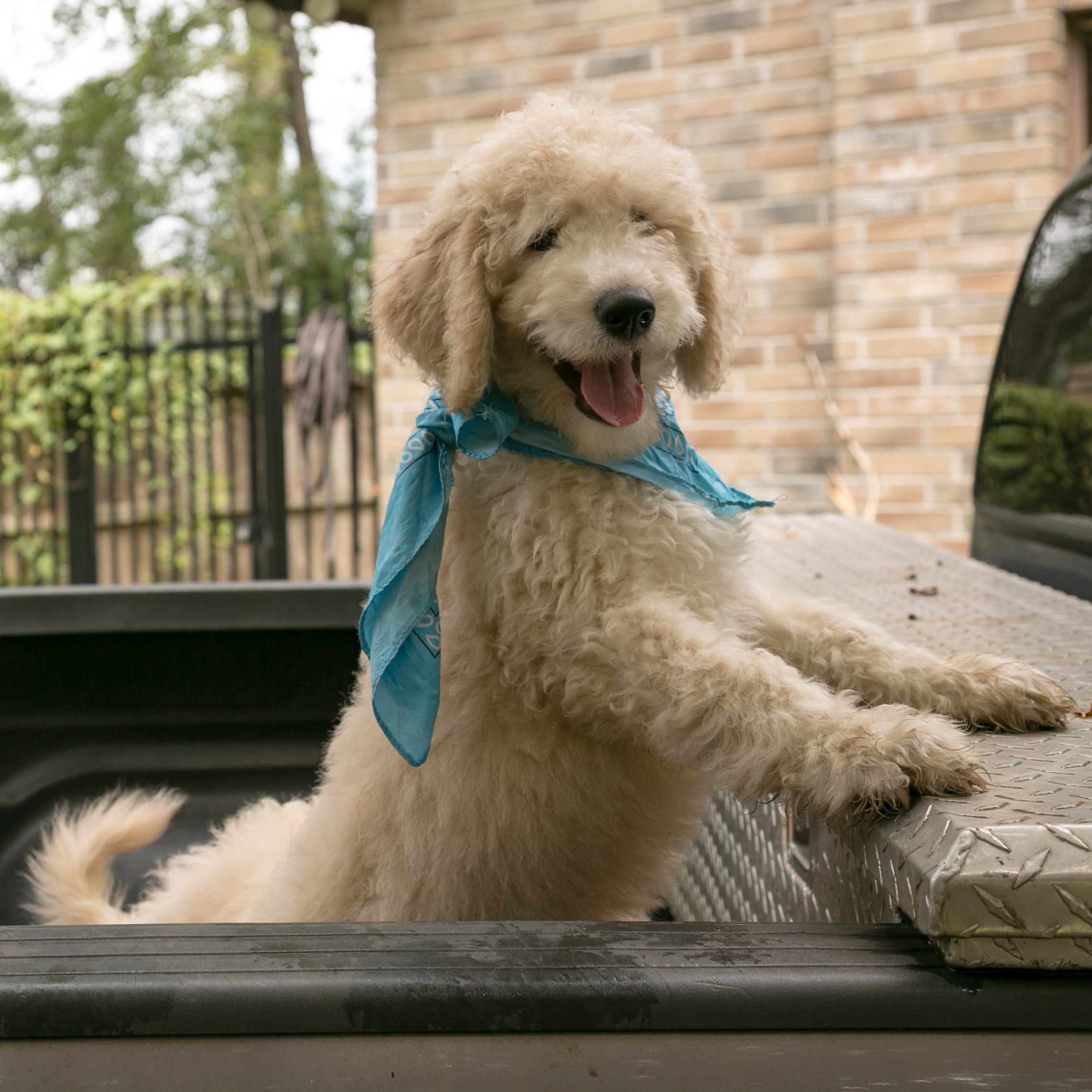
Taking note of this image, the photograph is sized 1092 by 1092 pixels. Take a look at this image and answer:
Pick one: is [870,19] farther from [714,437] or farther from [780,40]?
[714,437]

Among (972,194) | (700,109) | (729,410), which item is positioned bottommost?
(729,410)

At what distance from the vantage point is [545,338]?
1.89 metres

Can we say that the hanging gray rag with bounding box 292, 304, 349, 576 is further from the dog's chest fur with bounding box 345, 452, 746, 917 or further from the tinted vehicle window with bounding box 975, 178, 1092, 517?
the dog's chest fur with bounding box 345, 452, 746, 917

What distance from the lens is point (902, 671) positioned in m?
1.88

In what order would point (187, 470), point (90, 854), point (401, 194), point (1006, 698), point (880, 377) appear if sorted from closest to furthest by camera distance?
point (1006, 698)
point (90, 854)
point (880, 377)
point (401, 194)
point (187, 470)

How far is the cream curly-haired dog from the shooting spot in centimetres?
167

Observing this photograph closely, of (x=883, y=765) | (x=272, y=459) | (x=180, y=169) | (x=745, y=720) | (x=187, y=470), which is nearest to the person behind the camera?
(x=883, y=765)

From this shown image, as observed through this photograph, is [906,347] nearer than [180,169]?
Yes

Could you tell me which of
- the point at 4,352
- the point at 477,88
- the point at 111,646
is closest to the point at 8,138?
the point at 4,352

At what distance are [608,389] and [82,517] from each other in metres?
9.13

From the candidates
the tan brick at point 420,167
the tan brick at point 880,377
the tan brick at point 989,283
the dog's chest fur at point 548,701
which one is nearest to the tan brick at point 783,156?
the tan brick at point 989,283

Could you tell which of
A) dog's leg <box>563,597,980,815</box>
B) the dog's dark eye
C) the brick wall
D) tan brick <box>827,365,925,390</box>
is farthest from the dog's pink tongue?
tan brick <box>827,365,925,390</box>

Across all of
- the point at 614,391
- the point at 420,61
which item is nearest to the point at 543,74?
the point at 420,61

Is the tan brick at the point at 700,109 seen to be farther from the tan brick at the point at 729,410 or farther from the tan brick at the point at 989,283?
the tan brick at the point at 989,283
